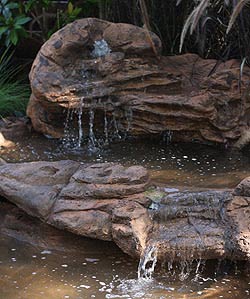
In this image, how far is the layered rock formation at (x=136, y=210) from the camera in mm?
3666

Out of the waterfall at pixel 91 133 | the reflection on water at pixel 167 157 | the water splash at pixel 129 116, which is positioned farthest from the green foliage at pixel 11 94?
A: the water splash at pixel 129 116

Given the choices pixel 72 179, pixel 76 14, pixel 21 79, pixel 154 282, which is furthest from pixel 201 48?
pixel 154 282

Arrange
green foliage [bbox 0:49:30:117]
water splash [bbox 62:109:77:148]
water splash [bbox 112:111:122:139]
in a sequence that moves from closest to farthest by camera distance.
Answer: water splash [bbox 112:111:122:139] → water splash [bbox 62:109:77:148] → green foliage [bbox 0:49:30:117]

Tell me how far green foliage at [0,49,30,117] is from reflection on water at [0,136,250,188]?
27.0 inches

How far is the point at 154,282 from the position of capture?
11.9 ft

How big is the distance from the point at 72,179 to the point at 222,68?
179 centimetres

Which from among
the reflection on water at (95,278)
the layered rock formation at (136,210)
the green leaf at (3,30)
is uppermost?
the green leaf at (3,30)

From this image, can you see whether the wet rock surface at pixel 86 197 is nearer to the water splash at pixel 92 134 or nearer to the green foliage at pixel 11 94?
the water splash at pixel 92 134

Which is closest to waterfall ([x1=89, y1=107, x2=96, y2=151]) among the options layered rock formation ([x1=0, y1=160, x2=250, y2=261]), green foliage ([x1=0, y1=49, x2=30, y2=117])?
green foliage ([x1=0, y1=49, x2=30, y2=117])

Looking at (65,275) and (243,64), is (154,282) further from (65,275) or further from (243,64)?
(243,64)

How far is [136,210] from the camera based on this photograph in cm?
378

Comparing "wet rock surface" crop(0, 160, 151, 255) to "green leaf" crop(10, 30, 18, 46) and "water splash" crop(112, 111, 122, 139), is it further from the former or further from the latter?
"green leaf" crop(10, 30, 18, 46)

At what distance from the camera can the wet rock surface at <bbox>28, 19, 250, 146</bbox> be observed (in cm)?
519

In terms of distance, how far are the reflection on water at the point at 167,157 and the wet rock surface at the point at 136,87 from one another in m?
0.12
